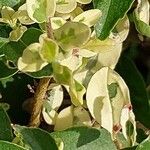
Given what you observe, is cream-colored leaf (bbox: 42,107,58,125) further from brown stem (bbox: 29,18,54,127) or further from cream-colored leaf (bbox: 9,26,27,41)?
cream-colored leaf (bbox: 9,26,27,41)

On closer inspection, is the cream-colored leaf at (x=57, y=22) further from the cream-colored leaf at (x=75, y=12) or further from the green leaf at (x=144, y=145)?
the green leaf at (x=144, y=145)

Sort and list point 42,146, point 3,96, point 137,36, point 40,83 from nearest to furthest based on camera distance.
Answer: point 42,146, point 40,83, point 3,96, point 137,36

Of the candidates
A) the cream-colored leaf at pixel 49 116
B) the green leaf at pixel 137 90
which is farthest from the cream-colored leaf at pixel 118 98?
the green leaf at pixel 137 90

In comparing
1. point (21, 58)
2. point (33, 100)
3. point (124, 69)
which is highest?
point (21, 58)

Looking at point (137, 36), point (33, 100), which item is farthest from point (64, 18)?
point (137, 36)

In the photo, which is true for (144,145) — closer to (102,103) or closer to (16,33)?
(102,103)

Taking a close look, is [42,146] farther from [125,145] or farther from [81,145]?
[125,145]

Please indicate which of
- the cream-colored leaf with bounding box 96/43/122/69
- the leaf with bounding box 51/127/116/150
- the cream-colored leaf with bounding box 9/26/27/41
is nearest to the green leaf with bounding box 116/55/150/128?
the cream-colored leaf with bounding box 96/43/122/69
